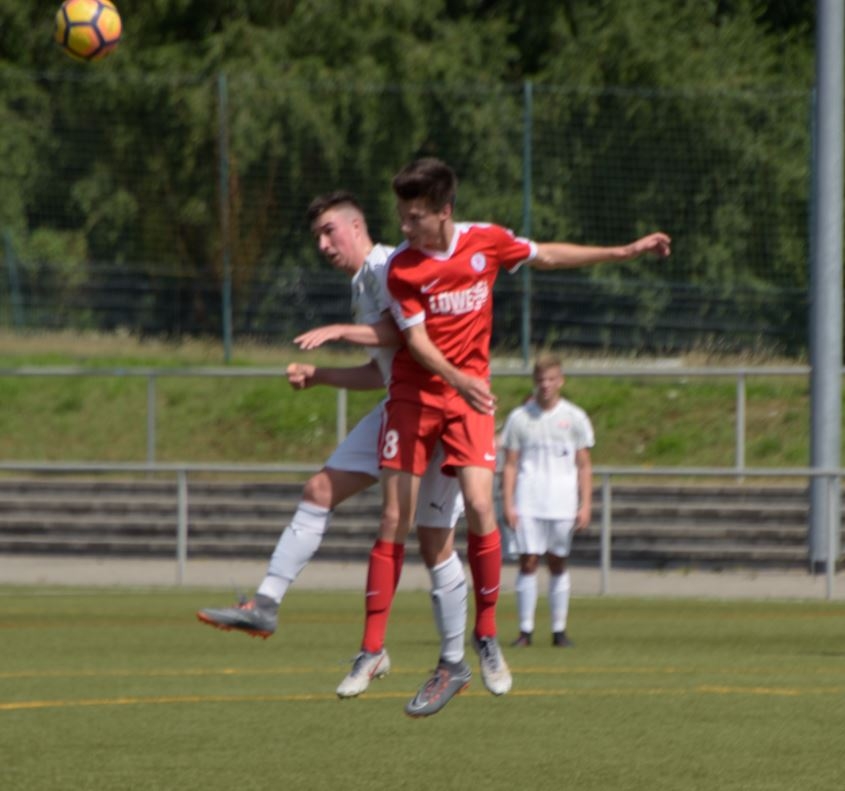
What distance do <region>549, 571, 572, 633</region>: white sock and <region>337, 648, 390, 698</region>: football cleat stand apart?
5.54 metres

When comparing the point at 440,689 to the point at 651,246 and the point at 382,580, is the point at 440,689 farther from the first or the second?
the point at 651,246

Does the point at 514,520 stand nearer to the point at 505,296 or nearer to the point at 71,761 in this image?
the point at 71,761

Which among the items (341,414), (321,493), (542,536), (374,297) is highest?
(374,297)

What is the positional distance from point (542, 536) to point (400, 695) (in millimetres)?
3660

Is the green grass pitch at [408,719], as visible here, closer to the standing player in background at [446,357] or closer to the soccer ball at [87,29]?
the standing player in background at [446,357]

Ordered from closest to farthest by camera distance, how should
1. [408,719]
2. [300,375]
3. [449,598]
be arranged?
[300,375]
[449,598]
[408,719]

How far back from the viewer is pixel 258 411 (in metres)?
26.2

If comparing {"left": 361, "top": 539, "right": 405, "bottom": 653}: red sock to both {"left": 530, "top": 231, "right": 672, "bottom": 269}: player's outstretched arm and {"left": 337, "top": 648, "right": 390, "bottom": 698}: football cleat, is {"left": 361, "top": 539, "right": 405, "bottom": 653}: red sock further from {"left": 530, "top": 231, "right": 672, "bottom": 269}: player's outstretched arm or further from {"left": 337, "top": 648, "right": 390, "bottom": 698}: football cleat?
{"left": 530, "top": 231, "right": 672, "bottom": 269}: player's outstretched arm

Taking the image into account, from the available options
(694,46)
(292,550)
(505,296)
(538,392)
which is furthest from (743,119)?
(292,550)

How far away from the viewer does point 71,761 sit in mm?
8805

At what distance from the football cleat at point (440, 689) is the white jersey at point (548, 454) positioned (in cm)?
602

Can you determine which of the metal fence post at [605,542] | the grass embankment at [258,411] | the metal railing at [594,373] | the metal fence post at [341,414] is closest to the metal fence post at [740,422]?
the metal railing at [594,373]

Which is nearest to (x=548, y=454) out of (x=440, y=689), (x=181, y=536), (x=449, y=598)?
(x=181, y=536)

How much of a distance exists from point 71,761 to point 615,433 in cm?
1620
